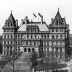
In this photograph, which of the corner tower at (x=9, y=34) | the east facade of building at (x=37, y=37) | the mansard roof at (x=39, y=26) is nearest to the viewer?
the east facade of building at (x=37, y=37)

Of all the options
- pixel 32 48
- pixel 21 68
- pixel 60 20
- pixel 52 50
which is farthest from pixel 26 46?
pixel 21 68

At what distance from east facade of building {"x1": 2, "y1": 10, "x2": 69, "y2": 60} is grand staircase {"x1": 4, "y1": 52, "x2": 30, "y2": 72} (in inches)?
237

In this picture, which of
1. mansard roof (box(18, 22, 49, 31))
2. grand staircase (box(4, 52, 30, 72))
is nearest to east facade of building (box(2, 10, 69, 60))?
mansard roof (box(18, 22, 49, 31))

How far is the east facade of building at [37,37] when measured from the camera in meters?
81.8

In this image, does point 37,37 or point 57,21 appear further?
point 37,37

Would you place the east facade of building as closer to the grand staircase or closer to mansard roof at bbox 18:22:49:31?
mansard roof at bbox 18:22:49:31

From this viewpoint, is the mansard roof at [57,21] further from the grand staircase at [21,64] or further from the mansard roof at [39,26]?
the grand staircase at [21,64]

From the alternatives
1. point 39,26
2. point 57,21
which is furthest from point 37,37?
point 57,21

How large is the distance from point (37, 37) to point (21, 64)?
717 inches

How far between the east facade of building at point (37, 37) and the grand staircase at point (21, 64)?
19.8 ft

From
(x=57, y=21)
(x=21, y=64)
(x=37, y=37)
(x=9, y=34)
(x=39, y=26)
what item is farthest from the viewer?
(x=9, y=34)

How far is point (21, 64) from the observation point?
67562 mm

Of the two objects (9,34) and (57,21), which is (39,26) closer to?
(57,21)

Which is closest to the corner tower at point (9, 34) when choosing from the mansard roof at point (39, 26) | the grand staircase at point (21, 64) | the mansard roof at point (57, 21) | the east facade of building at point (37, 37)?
the east facade of building at point (37, 37)
